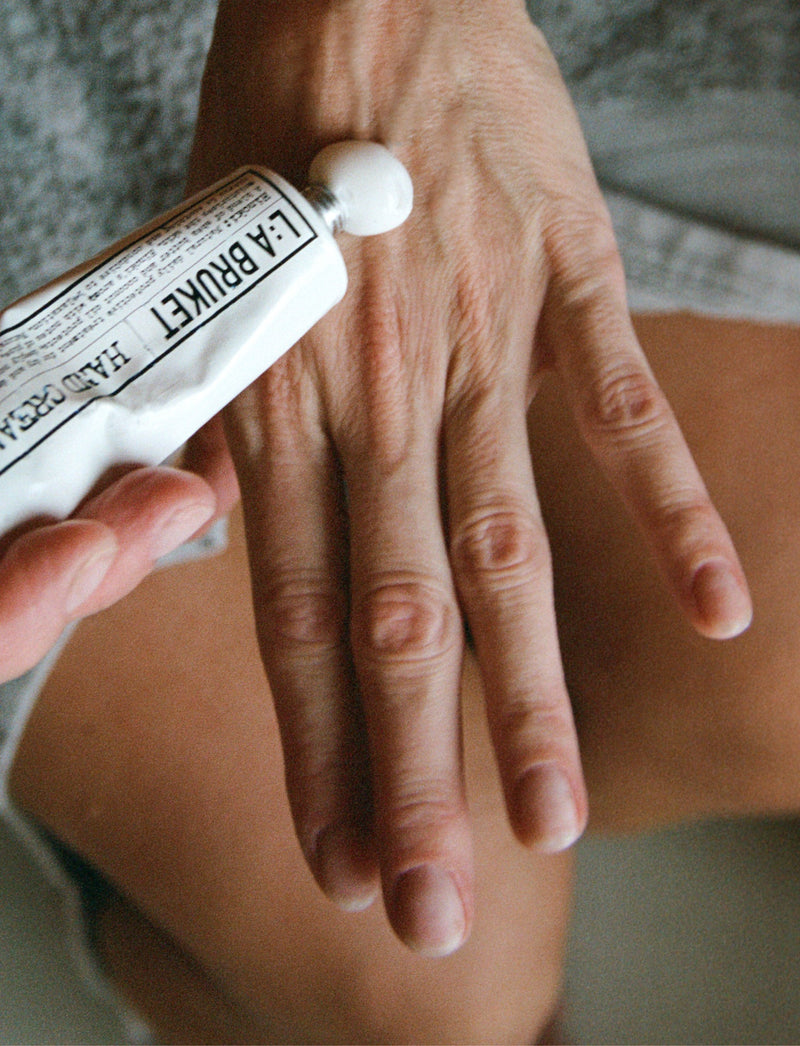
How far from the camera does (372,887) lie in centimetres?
45

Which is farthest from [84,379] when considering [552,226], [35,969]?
[35,969]

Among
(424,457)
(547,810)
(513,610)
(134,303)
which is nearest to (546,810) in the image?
(547,810)

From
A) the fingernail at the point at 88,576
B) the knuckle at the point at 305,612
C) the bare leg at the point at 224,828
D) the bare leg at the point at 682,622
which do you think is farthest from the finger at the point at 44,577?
the bare leg at the point at 682,622

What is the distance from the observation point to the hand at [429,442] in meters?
0.44

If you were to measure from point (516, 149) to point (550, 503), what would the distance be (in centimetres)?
26

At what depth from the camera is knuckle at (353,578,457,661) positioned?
1.49ft

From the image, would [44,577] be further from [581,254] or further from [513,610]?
[581,254]

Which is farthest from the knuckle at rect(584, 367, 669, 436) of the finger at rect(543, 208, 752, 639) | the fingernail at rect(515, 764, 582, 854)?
the fingernail at rect(515, 764, 582, 854)

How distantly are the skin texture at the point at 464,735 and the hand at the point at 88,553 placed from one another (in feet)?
0.79

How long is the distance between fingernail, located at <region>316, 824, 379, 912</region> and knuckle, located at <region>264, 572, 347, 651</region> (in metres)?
0.11

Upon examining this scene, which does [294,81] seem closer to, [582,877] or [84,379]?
[84,379]

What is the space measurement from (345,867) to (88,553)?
0.75 feet

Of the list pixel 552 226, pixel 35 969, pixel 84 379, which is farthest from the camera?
pixel 35 969

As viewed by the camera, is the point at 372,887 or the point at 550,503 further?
the point at 550,503
